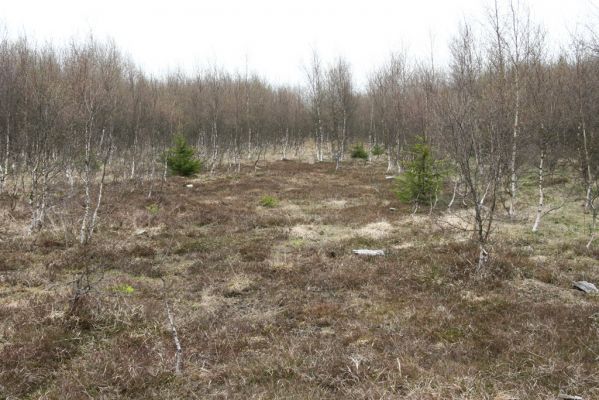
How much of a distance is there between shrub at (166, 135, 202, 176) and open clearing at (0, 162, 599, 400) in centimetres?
1069

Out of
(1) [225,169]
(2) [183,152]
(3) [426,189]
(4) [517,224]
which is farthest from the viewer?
(1) [225,169]

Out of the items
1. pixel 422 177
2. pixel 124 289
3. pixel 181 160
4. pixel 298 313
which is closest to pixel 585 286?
pixel 298 313

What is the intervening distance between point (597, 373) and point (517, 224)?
31.1ft

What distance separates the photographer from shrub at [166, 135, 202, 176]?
22.9 metres

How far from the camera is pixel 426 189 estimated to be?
14.7 m

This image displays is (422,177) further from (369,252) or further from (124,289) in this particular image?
(124,289)

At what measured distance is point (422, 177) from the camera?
14500 millimetres

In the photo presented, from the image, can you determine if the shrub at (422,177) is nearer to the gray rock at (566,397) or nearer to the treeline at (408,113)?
the treeline at (408,113)

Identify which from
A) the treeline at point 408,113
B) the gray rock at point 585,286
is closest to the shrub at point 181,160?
the treeline at point 408,113

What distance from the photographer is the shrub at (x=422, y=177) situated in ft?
46.7

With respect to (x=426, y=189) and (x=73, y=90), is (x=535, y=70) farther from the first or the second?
(x=73, y=90)

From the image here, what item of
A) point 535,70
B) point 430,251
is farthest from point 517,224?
point 535,70

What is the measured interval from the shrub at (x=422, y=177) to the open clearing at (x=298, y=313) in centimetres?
249

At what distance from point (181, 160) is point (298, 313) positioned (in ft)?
60.7
